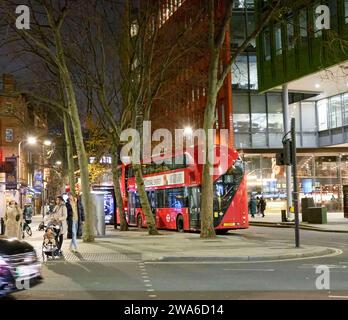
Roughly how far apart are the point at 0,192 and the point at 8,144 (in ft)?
108

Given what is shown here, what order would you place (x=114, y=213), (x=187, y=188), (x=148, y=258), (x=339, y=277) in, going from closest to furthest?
(x=339, y=277)
(x=148, y=258)
(x=187, y=188)
(x=114, y=213)

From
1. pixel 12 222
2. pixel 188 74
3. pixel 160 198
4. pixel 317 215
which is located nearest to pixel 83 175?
pixel 12 222

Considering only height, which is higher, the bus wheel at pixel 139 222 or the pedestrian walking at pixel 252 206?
the pedestrian walking at pixel 252 206

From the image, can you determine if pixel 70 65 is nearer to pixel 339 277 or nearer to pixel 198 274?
pixel 198 274

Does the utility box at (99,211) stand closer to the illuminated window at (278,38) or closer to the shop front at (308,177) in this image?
the illuminated window at (278,38)

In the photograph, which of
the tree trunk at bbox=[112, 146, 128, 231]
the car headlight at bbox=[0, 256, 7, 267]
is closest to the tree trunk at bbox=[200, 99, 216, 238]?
the tree trunk at bbox=[112, 146, 128, 231]

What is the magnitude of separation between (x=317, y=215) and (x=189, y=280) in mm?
24542

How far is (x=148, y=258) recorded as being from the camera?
55.2 ft

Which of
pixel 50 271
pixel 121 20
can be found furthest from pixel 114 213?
pixel 50 271

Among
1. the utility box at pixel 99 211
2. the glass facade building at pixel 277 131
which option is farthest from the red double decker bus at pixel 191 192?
the glass facade building at pixel 277 131

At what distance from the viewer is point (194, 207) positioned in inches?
1126

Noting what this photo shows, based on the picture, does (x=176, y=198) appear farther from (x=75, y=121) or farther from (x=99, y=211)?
(x=75, y=121)

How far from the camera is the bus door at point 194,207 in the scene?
28.1 meters

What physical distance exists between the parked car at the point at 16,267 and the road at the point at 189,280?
52 cm
